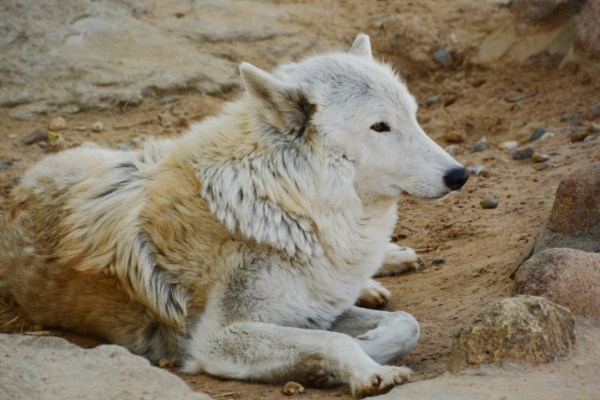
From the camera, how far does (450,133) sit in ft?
29.5

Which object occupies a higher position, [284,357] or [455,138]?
[284,357]

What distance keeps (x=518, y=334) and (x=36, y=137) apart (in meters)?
→ 6.04

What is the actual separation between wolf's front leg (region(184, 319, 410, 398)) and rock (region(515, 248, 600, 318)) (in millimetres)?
1001

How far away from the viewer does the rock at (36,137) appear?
8797 mm

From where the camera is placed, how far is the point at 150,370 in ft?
14.4

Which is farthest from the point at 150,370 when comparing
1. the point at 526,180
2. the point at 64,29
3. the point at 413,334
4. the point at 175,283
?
the point at 64,29

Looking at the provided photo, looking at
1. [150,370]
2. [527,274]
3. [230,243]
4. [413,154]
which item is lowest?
[150,370]

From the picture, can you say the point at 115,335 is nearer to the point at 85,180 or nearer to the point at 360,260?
the point at 85,180

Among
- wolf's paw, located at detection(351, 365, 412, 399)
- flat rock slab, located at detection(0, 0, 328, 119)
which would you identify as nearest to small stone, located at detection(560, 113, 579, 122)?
flat rock slab, located at detection(0, 0, 328, 119)

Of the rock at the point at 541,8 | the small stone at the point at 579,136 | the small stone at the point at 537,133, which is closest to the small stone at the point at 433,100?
the rock at the point at 541,8

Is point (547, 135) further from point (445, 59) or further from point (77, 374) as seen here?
point (77, 374)

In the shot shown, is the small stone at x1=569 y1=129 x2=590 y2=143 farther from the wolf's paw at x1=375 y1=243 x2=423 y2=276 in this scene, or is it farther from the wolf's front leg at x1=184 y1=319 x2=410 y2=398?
the wolf's front leg at x1=184 y1=319 x2=410 y2=398

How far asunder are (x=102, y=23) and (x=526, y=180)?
5.19 meters

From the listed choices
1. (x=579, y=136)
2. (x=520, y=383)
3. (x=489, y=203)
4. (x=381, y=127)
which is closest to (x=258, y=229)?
(x=381, y=127)
